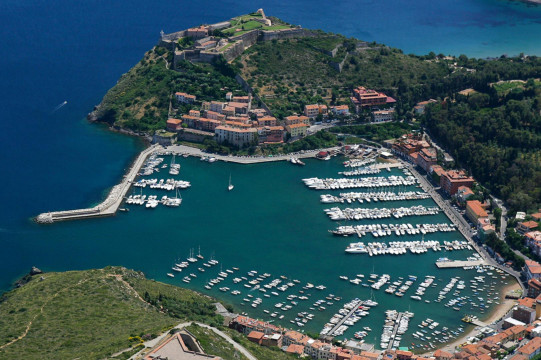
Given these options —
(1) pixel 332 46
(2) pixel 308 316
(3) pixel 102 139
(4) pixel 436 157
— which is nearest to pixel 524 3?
(1) pixel 332 46

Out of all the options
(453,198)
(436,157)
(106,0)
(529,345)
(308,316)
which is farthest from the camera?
(106,0)

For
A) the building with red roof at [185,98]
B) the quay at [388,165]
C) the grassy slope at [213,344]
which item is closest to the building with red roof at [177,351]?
the grassy slope at [213,344]

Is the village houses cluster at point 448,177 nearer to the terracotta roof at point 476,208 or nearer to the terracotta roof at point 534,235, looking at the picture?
the terracotta roof at point 476,208

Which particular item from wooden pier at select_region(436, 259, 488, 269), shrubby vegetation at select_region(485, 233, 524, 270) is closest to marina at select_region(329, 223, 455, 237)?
shrubby vegetation at select_region(485, 233, 524, 270)

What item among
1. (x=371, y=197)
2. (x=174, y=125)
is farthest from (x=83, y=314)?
(x=174, y=125)

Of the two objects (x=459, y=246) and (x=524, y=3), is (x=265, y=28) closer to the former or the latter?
(x=459, y=246)

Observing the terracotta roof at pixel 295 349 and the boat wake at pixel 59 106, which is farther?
the boat wake at pixel 59 106
